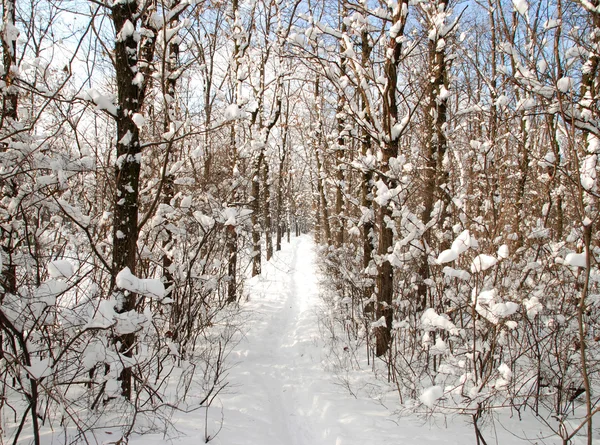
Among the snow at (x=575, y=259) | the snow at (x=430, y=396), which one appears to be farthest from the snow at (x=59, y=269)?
the snow at (x=575, y=259)

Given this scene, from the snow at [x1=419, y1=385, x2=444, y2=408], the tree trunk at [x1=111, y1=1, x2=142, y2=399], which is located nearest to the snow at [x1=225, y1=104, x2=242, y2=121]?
the tree trunk at [x1=111, y1=1, x2=142, y2=399]

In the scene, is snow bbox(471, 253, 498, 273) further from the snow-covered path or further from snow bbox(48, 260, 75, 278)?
snow bbox(48, 260, 75, 278)

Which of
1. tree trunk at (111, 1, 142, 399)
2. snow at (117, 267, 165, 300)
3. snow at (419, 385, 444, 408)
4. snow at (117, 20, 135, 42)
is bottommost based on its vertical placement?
snow at (419, 385, 444, 408)

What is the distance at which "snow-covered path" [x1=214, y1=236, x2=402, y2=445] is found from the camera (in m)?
3.73

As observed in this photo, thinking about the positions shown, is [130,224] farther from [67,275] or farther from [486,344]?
[486,344]

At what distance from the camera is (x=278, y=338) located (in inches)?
284

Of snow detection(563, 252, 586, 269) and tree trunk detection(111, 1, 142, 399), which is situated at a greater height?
tree trunk detection(111, 1, 142, 399)

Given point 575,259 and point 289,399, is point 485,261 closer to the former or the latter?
point 575,259

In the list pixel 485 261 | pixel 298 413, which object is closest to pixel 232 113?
pixel 485 261

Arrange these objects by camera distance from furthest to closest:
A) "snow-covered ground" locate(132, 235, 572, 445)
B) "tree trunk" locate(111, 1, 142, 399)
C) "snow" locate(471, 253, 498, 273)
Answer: "snow-covered ground" locate(132, 235, 572, 445)
"tree trunk" locate(111, 1, 142, 399)
"snow" locate(471, 253, 498, 273)

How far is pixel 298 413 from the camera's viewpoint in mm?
4379

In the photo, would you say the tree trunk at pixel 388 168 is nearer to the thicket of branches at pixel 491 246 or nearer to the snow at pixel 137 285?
the thicket of branches at pixel 491 246

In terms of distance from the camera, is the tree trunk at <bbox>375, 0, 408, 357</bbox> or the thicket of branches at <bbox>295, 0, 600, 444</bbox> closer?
the thicket of branches at <bbox>295, 0, 600, 444</bbox>

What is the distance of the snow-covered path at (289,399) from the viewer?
12.2 ft
